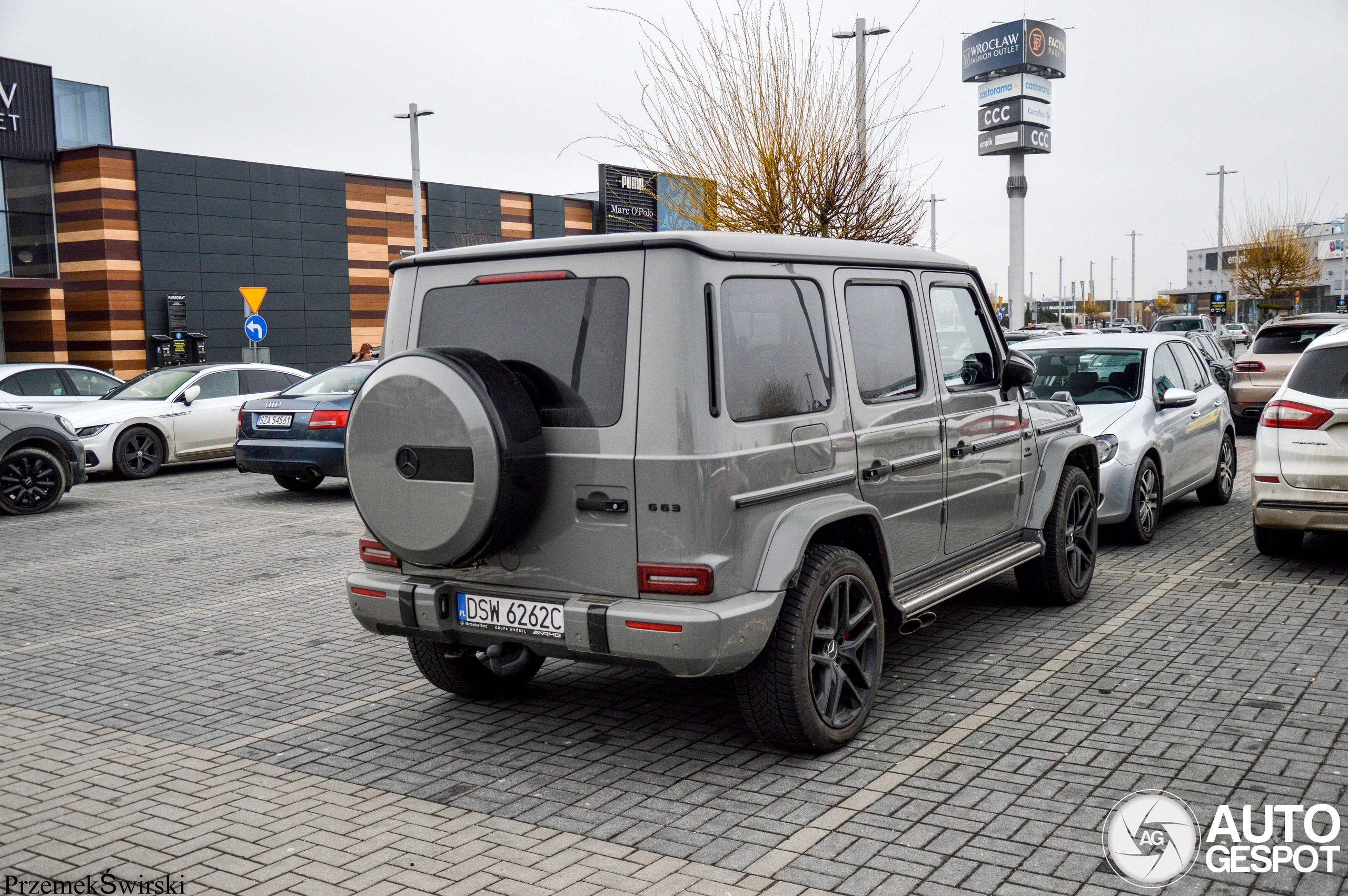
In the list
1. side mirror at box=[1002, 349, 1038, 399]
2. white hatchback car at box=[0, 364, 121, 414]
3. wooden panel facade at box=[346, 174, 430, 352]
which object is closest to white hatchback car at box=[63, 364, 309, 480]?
white hatchback car at box=[0, 364, 121, 414]

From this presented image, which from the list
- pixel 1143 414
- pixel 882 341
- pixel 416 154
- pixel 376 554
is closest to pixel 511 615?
pixel 376 554

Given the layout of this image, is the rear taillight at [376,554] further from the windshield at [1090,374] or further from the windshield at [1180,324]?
the windshield at [1180,324]

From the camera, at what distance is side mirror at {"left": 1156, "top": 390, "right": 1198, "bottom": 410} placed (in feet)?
29.7

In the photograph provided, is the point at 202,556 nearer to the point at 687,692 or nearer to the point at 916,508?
the point at 687,692

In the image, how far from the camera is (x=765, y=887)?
3.48 metres

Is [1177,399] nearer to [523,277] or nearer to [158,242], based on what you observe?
[523,277]

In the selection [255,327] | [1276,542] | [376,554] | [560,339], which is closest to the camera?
[560,339]

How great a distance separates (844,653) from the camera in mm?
4707

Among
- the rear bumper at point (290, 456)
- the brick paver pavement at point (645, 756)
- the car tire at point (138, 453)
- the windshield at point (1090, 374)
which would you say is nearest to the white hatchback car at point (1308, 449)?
the brick paver pavement at point (645, 756)

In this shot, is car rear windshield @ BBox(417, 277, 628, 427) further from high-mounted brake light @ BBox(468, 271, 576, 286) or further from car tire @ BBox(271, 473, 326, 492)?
car tire @ BBox(271, 473, 326, 492)

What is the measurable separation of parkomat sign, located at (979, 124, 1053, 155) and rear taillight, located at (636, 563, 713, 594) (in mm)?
48957

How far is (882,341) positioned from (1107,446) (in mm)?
4069

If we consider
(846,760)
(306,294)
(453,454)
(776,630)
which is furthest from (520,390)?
(306,294)

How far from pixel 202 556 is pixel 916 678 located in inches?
250
